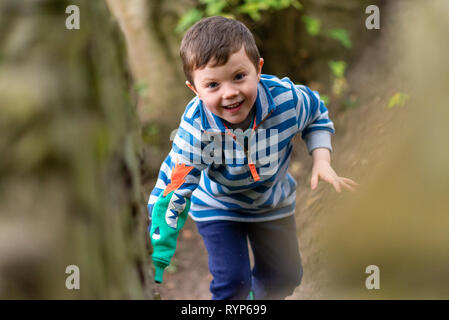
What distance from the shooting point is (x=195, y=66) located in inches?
59.4

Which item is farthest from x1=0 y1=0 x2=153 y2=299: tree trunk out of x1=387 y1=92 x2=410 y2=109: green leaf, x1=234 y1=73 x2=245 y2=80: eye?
x1=387 y1=92 x2=410 y2=109: green leaf

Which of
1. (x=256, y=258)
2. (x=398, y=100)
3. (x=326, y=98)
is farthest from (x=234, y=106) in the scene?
(x=326, y=98)

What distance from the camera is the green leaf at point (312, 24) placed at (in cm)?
389

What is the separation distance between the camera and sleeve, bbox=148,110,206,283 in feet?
4.78

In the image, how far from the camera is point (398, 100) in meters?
3.19

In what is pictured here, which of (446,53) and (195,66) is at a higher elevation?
(446,53)

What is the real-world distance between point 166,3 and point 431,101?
2.21 m

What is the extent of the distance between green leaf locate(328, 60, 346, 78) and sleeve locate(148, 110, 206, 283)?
8.74 feet

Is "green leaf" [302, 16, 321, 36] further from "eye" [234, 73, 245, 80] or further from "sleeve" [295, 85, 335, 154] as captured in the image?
"eye" [234, 73, 245, 80]

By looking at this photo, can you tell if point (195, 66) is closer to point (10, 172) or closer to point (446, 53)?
point (10, 172)

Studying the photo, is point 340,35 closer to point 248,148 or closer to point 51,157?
point 248,148

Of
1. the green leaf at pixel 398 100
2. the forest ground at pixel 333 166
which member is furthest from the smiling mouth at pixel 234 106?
the green leaf at pixel 398 100

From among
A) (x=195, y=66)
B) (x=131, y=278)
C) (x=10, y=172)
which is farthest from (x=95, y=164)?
(x=195, y=66)

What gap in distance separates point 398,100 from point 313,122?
63.5 inches
